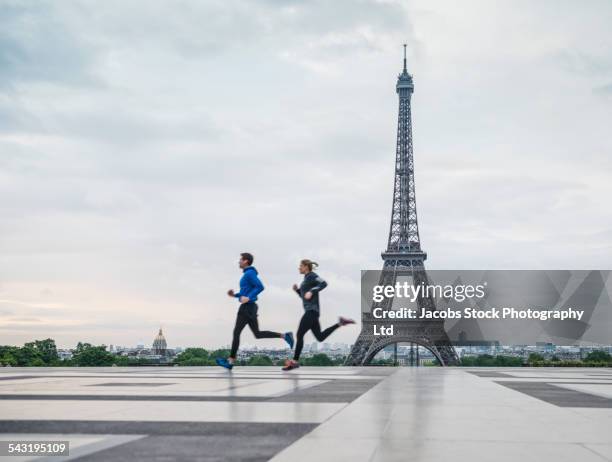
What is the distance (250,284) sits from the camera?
1455cm

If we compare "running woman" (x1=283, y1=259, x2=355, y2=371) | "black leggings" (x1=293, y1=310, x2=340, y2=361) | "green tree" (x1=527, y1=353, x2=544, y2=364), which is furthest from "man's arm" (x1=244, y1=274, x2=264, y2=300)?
"green tree" (x1=527, y1=353, x2=544, y2=364)

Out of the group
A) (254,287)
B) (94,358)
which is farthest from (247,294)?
(94,358)

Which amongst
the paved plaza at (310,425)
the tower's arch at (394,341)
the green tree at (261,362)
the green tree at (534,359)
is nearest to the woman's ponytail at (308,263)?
the paved plaza at (310,425)

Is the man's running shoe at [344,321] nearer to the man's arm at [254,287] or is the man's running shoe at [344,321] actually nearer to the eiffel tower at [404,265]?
the man's arm at [254,287]

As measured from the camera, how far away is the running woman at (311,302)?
48.2 feet

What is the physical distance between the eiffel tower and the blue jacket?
56.9 meters

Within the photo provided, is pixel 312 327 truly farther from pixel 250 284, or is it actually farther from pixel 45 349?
pixel 45 349

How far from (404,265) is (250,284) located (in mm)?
70753

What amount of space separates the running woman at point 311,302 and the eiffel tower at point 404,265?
56060mm

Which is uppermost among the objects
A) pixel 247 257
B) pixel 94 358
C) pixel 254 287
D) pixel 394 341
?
pixel 247 257

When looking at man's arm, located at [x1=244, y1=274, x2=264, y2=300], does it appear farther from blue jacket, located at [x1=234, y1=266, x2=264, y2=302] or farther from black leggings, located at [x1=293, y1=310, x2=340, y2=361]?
black leggings, located at [x1=293, y1=310, x2=340, y2=361]

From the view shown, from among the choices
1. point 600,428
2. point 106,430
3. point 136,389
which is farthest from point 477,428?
point 136,389

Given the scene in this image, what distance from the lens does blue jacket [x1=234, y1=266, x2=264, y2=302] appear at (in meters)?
14.5

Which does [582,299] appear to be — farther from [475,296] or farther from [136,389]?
[136,389]
